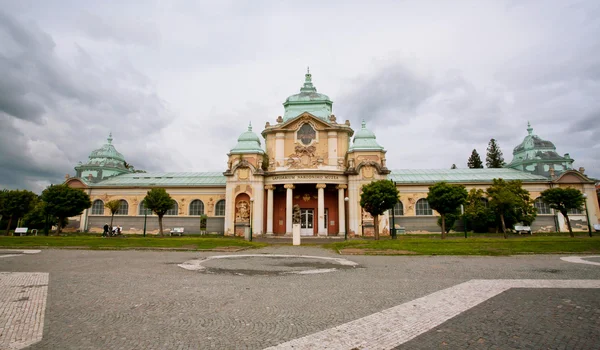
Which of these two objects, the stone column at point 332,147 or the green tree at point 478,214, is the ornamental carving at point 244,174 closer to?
the stone column at point 332,147

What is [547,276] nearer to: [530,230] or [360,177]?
[360,177]

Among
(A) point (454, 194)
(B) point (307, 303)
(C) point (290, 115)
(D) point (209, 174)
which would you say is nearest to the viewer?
(B) point (307, 303)

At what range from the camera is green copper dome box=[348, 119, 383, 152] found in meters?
41.6

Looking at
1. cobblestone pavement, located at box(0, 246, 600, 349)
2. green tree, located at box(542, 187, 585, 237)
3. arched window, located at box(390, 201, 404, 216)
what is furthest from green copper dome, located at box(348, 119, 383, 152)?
cobblestone pavement, located at box(0, 246, 600, 349)

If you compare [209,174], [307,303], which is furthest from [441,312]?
[209,174]

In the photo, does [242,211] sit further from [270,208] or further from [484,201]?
[484,201]

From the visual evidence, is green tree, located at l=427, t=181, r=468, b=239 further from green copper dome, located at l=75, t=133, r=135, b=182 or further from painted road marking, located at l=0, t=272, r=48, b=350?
green copper dome, located at l=75, t=133, r=135, b=182

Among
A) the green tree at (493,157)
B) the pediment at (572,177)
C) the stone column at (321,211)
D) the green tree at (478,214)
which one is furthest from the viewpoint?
the green tree at (493,157)

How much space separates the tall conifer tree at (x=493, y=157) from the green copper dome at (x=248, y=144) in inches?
2190

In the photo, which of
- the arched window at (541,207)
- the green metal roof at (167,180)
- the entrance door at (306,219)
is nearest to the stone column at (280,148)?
the entrance door at (306,219)

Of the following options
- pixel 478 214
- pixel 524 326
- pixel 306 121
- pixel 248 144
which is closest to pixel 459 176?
pixel 478 214

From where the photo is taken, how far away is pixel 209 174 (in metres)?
52.3

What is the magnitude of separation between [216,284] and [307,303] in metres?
3.37

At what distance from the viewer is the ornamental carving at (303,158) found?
41603mm
